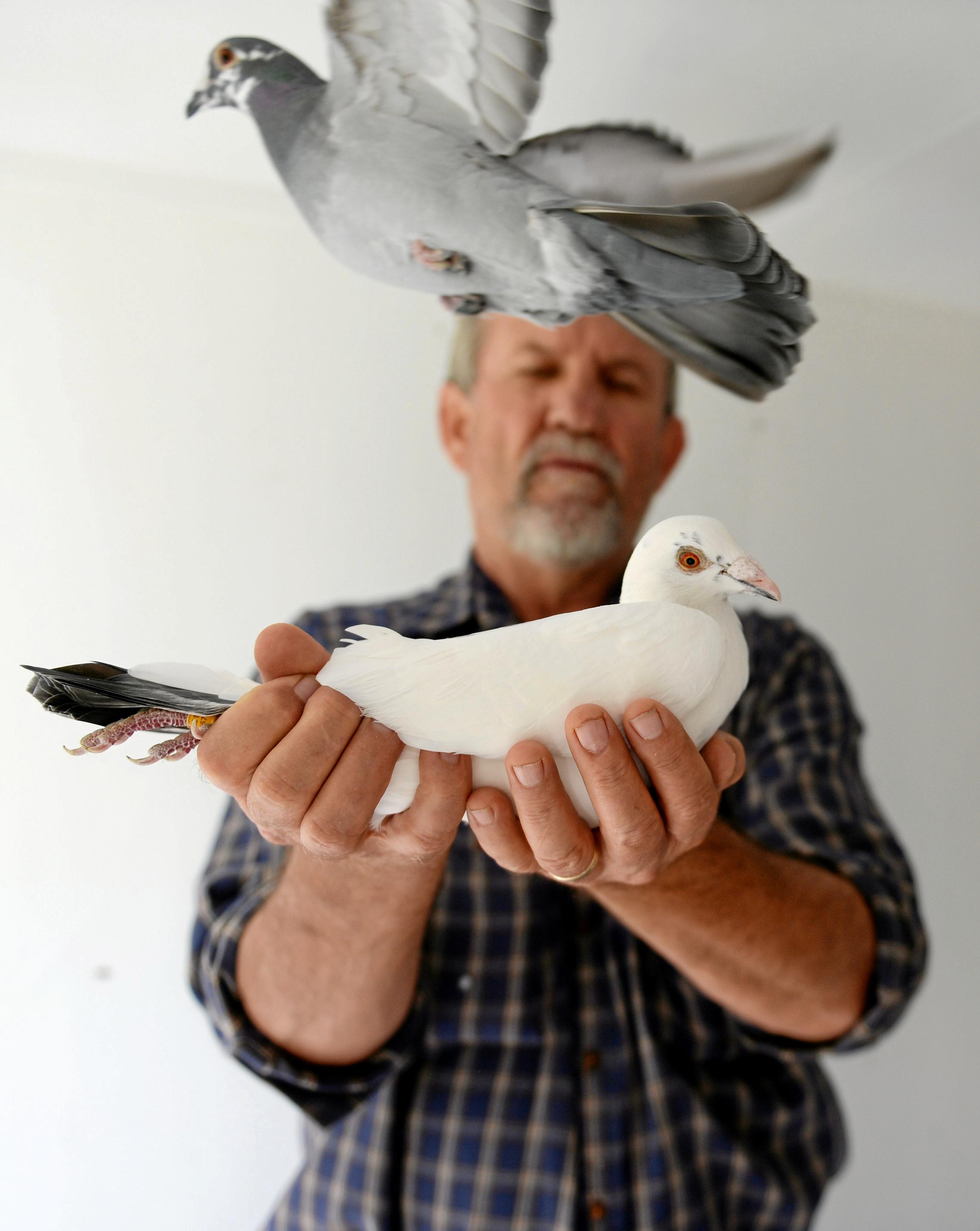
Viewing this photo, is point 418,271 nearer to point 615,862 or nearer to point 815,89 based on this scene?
point 615,862

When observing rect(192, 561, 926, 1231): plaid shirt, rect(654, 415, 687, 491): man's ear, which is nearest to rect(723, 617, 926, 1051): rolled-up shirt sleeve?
rect(192, 561, 926, 1231): plaid shirt

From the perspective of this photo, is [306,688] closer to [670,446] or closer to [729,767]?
[729,767]

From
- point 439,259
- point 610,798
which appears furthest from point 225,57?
point 610,798

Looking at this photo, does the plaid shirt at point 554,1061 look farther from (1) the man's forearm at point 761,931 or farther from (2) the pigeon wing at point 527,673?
(2) the pigeon wing at point 527,673

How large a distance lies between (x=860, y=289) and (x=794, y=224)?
69 mm

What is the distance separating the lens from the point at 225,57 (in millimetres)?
381

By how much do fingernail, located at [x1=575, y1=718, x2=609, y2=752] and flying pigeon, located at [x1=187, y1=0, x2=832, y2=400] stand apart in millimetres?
156

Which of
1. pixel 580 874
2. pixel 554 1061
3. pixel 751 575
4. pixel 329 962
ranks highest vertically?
pixel 751 575

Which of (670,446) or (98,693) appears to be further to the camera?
(670,446)

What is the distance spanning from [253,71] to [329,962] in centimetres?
55

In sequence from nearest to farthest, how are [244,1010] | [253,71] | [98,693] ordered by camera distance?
1. [98,693]
2. [253,71]
3. [244,1010]

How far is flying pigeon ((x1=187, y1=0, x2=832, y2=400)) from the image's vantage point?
0.31 meters

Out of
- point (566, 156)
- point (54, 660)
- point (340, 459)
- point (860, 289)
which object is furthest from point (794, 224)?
point (54, 660)

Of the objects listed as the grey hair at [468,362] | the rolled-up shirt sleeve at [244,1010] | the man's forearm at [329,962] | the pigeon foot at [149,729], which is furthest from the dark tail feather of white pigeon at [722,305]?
the rolled-up shirt sleeve at [244,1010]
